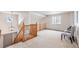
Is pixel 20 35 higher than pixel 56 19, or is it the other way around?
pixel 56 19

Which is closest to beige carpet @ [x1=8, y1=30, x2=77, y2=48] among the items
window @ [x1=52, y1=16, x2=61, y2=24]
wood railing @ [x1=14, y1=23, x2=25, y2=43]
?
wood railing @ [x1=14, y1=23, x2=25, y2=43]

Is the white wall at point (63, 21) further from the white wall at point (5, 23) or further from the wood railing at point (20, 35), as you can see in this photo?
the white wall at point (5, 23)

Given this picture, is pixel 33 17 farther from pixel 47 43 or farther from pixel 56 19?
pixel 47 43

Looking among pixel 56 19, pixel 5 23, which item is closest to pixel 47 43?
pixel 56 19

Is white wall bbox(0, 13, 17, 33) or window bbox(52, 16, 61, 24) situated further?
window bbox(52, 16, 61, 24)

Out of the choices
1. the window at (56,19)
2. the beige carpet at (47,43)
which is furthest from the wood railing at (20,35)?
the window at (56,19)

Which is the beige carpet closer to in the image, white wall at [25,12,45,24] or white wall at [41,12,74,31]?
white wall at [41,12,74,31]

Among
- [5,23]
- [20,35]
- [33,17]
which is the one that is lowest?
[20,35]

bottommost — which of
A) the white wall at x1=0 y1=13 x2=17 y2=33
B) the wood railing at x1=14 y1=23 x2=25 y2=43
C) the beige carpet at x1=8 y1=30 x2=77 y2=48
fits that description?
the beige carpet at x1=8 y1=30 x2=77 y2=48

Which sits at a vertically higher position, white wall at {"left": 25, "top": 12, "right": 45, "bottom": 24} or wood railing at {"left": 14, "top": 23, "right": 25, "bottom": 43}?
white wall at {"left": 25, "top": 12, "right": 45, "bottom": 24}
